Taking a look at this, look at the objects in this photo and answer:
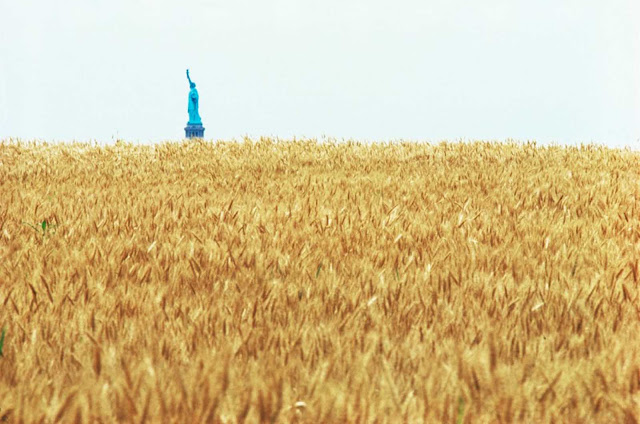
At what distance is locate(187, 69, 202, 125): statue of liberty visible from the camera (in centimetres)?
3131

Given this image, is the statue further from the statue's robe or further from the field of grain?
the field of grain

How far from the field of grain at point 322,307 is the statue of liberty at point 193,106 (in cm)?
2541

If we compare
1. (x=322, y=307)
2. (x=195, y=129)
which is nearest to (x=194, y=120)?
(x=195, y=129)

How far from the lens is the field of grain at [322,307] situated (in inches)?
72.4

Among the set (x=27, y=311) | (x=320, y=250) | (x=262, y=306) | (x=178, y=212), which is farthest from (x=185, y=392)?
(x=178, y=212)

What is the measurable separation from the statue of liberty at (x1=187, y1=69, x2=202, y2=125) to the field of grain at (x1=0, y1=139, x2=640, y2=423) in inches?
1000

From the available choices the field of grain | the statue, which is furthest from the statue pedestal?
the field of grain

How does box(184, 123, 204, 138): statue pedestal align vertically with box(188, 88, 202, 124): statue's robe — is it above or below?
below

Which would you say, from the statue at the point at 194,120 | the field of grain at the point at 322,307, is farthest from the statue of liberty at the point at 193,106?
the field of grain at the point at 322,307

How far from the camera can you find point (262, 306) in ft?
9.16

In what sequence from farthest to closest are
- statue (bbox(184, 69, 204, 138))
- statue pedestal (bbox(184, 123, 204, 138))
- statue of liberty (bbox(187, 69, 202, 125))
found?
statue pedestal (bbox(184, 123, 204, 138)) < statue (bbox(184, 69, 204, 138)) < statue of liberty (bbox(187, 69, 202, 125))

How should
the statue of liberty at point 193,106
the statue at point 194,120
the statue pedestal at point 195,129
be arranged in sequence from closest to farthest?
the statue of liberty at point 193,106 < the statue at point 194,120 < the statue pedestal at point 195,129

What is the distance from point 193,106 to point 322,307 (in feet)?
99.7

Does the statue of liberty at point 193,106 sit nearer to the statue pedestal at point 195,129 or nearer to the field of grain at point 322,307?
Result: the statue pedestal at point 195,129
